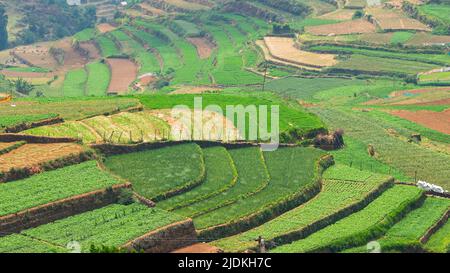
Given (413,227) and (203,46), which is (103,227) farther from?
(203,46)

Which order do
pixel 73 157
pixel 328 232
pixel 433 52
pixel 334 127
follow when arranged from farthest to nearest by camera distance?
→ pixel 433 52 < pixel 334 127 < pixel 73 157 < pixel 328 232

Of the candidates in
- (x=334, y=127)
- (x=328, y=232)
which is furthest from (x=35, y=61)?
(x=328, y=232)

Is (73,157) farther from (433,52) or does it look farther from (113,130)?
(433,52)

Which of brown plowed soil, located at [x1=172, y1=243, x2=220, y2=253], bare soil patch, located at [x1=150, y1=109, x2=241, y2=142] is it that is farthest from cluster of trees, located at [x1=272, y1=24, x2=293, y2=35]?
brown plowed soil, located at [x1=172, y1=243, x2=220, y2=253]

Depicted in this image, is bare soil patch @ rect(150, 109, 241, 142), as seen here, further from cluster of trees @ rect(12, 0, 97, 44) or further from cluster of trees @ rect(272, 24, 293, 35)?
cluster of trees @ rect(12, 0, 97, 44)

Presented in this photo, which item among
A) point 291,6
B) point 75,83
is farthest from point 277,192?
point 291,6
